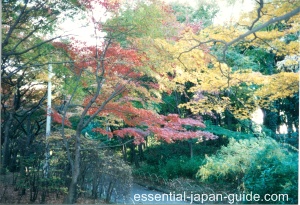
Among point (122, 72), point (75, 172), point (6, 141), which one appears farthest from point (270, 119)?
point (6, 141)

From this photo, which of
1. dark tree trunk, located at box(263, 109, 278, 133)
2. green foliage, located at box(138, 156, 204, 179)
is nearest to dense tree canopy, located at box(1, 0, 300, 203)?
dark tree trunk, located at box(263, 109, 278, 133)

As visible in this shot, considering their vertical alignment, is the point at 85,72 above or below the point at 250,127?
above

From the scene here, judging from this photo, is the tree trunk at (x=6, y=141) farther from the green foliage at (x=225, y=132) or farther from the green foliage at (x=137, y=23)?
the green foliage at (x=225, y=132)

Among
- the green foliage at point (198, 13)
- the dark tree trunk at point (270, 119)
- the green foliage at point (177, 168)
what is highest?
the green foliage at point (198, 13)

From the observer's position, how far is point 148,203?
3.55m

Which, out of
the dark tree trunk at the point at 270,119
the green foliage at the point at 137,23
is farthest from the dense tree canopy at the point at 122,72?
the dark tree trunk at the point at 270,119

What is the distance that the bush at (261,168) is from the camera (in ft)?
8.96

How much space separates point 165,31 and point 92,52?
0.99m

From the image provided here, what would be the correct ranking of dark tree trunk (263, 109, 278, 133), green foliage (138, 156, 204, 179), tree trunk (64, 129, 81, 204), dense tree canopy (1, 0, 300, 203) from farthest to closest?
green foliage (138, 156, 204, 179) → dark tree trunk (263, 109, 278, 133) → tree trunk (64, 129, 81, 204) → dense tree canopy (1, 0, 300, 203)

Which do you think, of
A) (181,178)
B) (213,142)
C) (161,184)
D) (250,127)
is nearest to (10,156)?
(161,184)

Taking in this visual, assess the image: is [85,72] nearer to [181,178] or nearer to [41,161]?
[41,161]

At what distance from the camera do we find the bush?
2732 mm

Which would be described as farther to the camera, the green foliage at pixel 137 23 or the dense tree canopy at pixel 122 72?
the dense tree canopy at pixel 122 72

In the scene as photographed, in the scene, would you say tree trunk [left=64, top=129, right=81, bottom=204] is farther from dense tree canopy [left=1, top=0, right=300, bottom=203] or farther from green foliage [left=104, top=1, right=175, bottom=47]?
green foliage [left=104, top=1, right=175, bottom=47]
